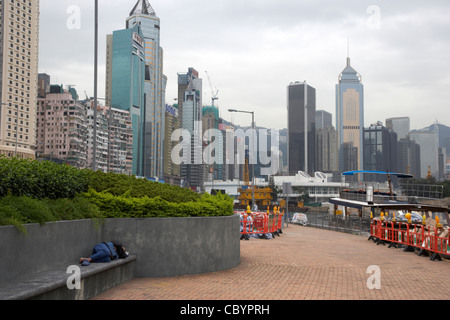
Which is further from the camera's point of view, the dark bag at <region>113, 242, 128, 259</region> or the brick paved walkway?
the dark bag at <region>113, 242, 128, 259</region>

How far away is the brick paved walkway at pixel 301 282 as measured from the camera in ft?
27.2

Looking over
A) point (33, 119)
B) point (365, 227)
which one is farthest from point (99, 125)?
point (365, 227)

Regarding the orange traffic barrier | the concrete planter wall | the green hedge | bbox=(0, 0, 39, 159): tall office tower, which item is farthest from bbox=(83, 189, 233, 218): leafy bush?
bbox=(0, 0, 39, 159): tall office tower

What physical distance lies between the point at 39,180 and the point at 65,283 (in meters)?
3.16

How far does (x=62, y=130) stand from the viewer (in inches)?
6004

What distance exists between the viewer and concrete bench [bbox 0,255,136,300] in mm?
6000

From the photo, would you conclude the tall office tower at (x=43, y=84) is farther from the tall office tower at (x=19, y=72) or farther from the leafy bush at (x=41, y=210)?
the leafy bush at (x=41, y=210)

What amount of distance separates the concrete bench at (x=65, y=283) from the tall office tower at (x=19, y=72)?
415 ft

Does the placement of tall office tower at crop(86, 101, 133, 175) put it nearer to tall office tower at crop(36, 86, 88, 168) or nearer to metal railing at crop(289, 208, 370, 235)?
tall office tower at crop(36, 86, 88, 168)

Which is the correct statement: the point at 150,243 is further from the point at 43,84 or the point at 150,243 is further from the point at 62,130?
the point at 43,84

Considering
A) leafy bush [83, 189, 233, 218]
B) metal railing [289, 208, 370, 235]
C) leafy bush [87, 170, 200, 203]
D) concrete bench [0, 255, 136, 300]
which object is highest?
leafy bush [87, 170, 200, 203]

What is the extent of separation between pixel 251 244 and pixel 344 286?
336 inches

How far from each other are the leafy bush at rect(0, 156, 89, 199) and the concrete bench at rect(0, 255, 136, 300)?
2047mm
